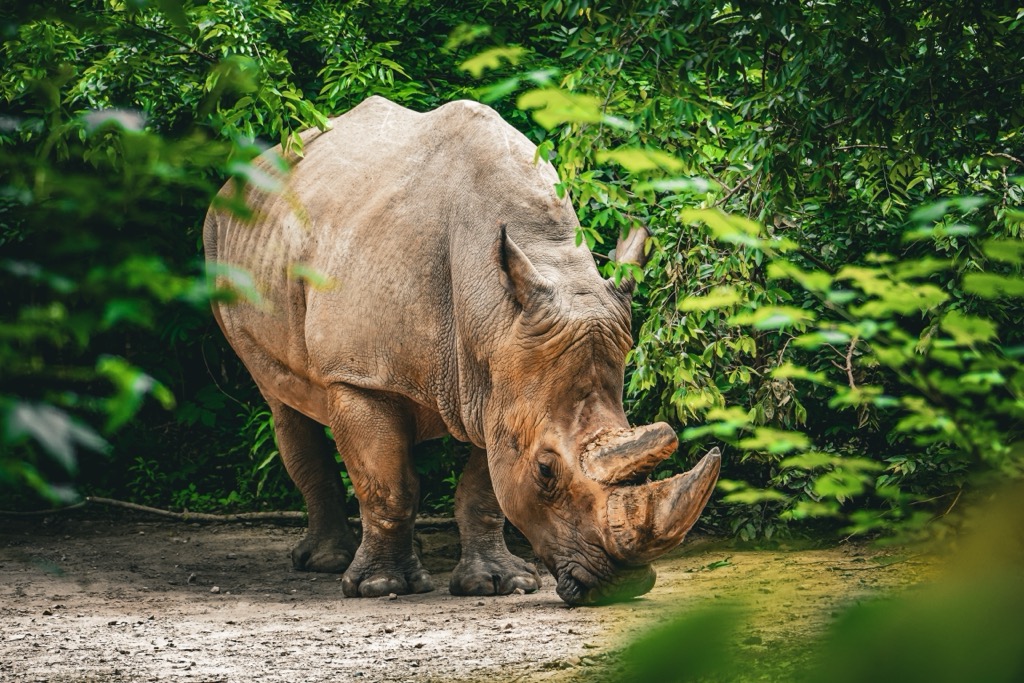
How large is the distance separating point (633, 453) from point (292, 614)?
78.4 inches

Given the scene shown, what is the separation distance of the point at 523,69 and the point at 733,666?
6796 mm

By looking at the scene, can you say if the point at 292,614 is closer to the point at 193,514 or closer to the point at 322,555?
the point at 322,555

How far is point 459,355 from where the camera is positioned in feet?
19.0

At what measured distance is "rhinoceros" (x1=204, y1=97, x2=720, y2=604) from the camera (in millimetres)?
5035

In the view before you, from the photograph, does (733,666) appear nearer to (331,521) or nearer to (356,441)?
(356,441)

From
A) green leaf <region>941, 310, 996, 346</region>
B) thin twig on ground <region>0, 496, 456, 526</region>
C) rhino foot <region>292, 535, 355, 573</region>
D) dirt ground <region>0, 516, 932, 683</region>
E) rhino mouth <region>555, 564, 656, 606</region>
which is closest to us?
green leaf <region>941, 310, 996, 346</region>

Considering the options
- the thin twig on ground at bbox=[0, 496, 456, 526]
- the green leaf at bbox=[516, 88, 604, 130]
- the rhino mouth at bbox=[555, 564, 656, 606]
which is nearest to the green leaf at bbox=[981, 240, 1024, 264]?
the green leaf at bbox=[516, 88, 604, 130]

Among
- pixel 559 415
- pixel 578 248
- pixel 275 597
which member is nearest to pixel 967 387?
pixel 559 415

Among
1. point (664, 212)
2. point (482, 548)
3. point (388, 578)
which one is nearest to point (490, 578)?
point (482, 548)

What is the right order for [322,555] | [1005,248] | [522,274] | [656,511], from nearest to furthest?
1. [1005,248]
2. [656,511]
3. [522,274]
4. [322,555]

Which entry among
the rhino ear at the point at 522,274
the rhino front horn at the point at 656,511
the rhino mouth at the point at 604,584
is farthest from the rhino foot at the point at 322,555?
the rhino front horn at the point at 656,511

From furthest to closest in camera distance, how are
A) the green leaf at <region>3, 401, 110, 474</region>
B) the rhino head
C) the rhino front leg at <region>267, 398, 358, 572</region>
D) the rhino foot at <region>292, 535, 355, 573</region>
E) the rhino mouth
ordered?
the rhino front leg at <region>267, 398, 358, 572</region>, the rhino foot at <region>292, 535, 355, 573</region>, the rhino mouth, the rhino head, the green leaf at <region>3, 401, 110, 474</region>

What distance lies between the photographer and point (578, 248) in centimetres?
573

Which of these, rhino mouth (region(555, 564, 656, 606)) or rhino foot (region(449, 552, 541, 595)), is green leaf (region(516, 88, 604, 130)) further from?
rhino foot (region(449, 552, 541, 595))
